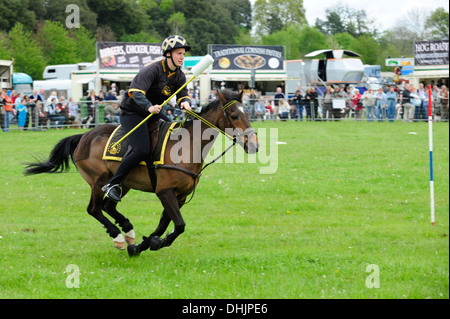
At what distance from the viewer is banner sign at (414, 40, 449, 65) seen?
139 ft

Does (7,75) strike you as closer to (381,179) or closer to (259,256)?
(381,179)

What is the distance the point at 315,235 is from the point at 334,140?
582 inches

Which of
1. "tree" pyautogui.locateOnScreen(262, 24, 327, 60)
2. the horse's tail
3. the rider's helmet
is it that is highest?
"tree" pyautogui.locateOnScreen(262, 24, 327, 60)

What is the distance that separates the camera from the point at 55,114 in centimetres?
2948

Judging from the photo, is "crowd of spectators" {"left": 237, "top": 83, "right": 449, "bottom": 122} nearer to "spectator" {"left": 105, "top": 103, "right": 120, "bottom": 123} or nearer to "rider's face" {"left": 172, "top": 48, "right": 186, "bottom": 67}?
"spectator" {"left": 105, "top": 103, "right": 120, "bottom": 123}

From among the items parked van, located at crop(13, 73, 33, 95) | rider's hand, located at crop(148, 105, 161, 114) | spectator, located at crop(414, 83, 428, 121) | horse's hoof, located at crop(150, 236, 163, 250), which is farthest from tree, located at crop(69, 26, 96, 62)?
horse's hoof, located at crop(150, 236, 163, 250)

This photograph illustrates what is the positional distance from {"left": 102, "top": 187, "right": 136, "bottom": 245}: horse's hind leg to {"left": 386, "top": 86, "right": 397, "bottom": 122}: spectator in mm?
25965

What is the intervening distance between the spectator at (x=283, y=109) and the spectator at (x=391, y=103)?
17.8 ft

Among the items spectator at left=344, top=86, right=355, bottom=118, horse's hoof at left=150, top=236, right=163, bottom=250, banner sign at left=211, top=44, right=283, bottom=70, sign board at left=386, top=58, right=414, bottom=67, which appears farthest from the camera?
sign board at left=386, top=58, right=414, bottom=67

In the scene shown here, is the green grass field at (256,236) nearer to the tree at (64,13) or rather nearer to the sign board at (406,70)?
the tree at (64,13)

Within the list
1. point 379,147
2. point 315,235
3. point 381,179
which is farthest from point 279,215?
point 379,147

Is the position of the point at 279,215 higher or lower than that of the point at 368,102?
lower
